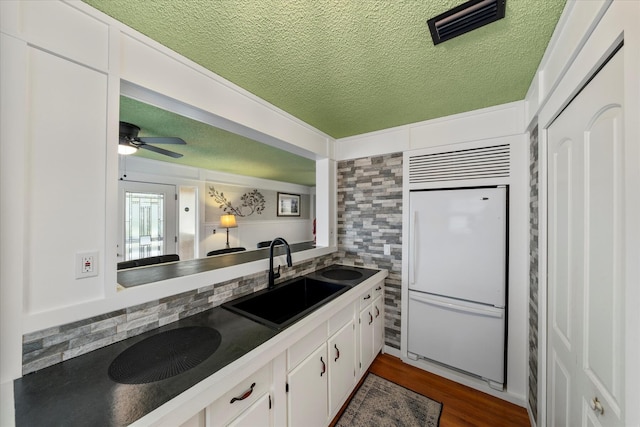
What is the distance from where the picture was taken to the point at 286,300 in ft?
6.38

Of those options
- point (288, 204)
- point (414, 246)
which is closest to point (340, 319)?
point (414, 246)

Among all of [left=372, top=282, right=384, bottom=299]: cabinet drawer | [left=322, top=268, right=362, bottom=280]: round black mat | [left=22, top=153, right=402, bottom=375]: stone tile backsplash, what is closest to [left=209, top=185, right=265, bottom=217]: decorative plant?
[left=22, top=153, right=402, bottom=375]: stone tile backsplash

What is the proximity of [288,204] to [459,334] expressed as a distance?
5.22m

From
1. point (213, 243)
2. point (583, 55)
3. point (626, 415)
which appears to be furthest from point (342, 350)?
point (213, 243)

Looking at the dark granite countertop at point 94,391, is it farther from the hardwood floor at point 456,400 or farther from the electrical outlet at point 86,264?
the hardwood floor at point 456,400

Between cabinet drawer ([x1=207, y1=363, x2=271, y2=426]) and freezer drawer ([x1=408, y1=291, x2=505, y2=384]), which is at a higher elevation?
cabinet drawer ([x1=207, y1=363, x2=271, y2=426])

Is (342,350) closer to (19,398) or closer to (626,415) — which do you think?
(626,415)

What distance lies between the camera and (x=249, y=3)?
3.21 feet

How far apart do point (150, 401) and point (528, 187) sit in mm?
2569

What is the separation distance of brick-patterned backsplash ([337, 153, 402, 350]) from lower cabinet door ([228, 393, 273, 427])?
166 centimetres

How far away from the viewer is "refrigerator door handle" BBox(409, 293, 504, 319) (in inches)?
73.7

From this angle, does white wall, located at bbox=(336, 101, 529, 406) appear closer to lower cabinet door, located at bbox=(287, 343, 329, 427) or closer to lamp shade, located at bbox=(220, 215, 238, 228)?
lower cabinet door, located at bbox=(287, 343, 329, 427)

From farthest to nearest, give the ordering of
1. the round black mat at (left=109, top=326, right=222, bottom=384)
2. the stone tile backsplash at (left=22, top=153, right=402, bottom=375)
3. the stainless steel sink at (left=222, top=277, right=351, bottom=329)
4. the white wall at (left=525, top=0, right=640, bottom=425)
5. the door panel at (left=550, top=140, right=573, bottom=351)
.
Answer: the stainless steel sink at (left=222, top=277, right=351, bottom=329)
the stone tile backsplash at (left=22, top=153, right=402, bottom=375)
the door panel at (left=550, top=140, right=573, bottom=351)
the round black mat at (left=109, top=326, right=222, bottom=384)
the white wall at (left=525, top=0, right=640, bottom=425)

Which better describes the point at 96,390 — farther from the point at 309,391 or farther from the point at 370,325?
the point at 370,325
